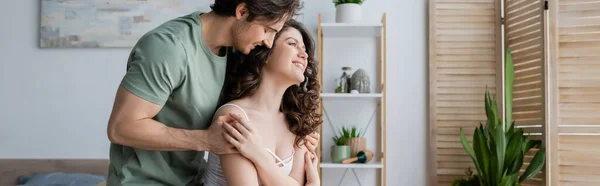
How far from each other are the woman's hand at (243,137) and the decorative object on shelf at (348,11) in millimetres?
2469

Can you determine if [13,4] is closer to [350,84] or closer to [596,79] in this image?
[350,84]

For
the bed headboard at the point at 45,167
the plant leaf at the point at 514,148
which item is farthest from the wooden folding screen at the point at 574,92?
the bed headboard at the point at 45,167

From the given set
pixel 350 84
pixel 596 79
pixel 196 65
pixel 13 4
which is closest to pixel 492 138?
pixel 596 79

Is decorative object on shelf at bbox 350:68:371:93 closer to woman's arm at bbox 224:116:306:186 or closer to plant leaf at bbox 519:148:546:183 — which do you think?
plant leaf at bbox 519:148:546:183

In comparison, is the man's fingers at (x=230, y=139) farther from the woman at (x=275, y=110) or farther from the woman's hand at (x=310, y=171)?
the woman's hand at (x=310, y=171)

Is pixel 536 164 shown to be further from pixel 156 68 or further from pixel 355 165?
pixel 156 68

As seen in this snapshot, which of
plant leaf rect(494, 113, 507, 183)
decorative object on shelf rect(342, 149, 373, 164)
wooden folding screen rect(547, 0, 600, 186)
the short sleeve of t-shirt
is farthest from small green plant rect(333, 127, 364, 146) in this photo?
the short sleeve of t-shirt

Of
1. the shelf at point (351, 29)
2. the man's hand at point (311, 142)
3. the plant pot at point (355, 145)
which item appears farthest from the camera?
the plant pot at point (355, 145)

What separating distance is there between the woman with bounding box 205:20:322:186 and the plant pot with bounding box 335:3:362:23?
210 cm

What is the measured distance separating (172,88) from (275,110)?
1.29ft

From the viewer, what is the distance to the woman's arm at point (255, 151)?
5.55 feet

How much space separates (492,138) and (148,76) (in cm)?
272

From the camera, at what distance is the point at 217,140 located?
1680 millimetres

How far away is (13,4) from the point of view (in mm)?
4531
